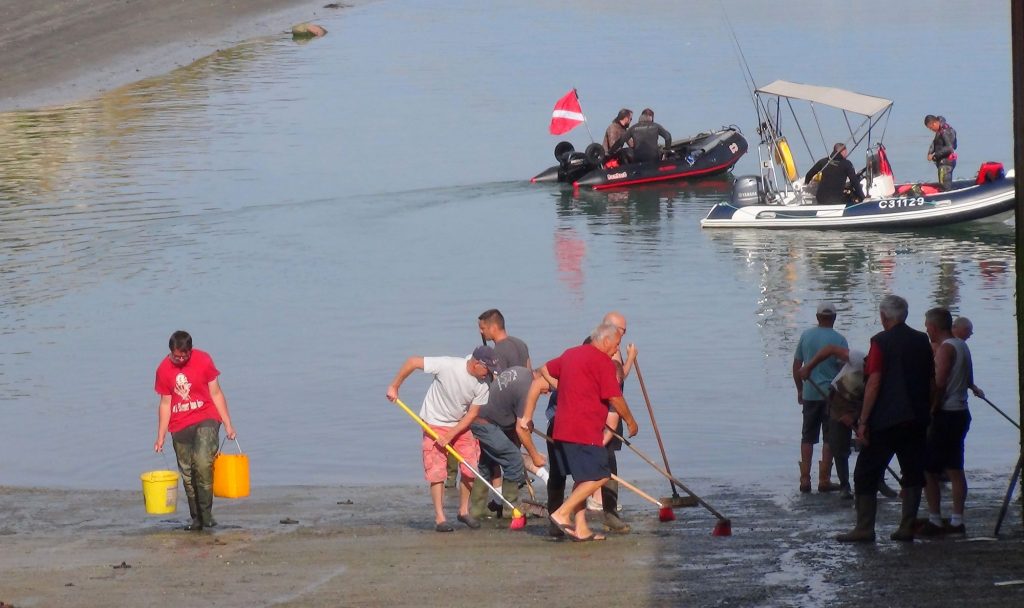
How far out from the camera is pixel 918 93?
4238 cm

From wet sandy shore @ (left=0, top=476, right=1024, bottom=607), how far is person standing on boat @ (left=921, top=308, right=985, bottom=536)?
25 centimetres

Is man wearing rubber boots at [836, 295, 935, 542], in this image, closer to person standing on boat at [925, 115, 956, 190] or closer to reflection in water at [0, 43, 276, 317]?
reflection in water at [0, 43, 276, 317]

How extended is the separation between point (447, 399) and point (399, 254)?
52.1 feet

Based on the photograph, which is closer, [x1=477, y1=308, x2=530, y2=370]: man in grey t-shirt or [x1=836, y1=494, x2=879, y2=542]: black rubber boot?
[x1=836, y1=494, x2=879, y2=542]: black rubber boot

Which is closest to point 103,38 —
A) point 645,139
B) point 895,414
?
point 645,139

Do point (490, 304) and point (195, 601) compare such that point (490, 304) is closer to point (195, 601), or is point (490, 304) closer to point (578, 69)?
point (195, 601)

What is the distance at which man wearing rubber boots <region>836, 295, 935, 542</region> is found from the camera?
A: 30.4ft

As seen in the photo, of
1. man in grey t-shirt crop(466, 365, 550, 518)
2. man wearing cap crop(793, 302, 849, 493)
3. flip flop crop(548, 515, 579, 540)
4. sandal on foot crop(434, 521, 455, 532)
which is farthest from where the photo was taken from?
man wearing cap crop(793, 302, 849, 493)

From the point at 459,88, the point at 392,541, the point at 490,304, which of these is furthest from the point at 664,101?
the point at 392,541

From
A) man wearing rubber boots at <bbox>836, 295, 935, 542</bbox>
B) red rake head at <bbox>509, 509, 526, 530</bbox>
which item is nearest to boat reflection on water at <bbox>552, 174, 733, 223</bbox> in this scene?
red rake head at <bbox>509, 509, 526, 530</bbox>

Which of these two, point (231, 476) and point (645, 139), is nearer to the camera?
point (231, 476)

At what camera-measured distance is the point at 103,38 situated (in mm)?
48688

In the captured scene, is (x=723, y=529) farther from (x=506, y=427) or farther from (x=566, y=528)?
(x=506, y=427)

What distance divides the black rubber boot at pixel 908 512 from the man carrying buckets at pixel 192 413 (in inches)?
163
